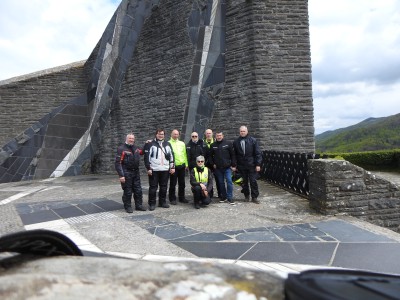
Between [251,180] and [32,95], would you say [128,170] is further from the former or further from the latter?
[32,95]

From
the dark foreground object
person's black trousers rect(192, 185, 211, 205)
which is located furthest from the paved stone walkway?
the dark foreground object

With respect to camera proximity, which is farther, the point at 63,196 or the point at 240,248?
the point at 63,196

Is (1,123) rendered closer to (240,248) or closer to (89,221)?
(89,221)

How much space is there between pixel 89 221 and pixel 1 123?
41.2 feet

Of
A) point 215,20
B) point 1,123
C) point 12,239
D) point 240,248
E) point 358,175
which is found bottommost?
point 240,248

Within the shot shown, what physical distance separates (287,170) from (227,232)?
4.07m

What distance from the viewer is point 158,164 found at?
6.73 metres

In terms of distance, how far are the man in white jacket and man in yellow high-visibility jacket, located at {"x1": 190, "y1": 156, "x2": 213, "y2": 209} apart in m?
0.50

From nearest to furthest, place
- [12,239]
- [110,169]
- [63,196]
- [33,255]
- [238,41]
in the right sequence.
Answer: [12,239] < [33,255] < [63,196] < [238,41] < [110,169]

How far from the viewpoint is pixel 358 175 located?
5957 millimetres

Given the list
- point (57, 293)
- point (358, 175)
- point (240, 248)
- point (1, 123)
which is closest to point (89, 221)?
point (240, 248)

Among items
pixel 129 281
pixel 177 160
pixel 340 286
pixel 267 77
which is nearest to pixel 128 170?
pixel 177 160

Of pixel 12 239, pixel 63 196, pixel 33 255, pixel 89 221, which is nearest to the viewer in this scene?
pixel 12 239

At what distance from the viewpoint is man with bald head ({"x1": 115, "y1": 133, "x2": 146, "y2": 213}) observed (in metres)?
6.41
